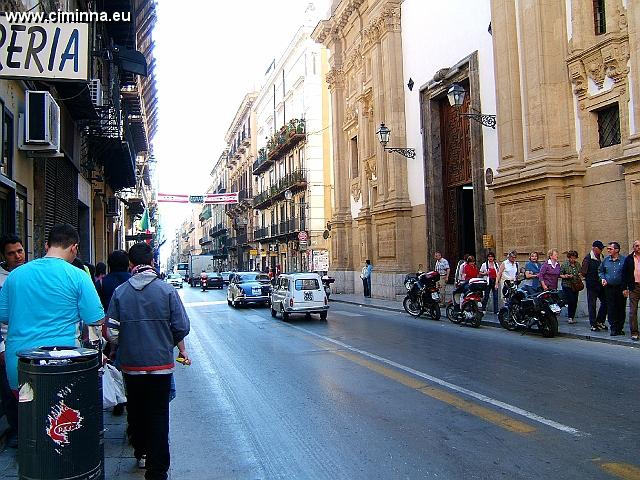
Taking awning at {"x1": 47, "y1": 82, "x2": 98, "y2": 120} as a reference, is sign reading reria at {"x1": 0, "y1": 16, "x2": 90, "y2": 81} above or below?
below

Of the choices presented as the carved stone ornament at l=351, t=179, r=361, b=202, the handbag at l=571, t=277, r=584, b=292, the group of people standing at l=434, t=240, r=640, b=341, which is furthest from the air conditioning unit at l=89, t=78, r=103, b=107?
the carved stone ornament at l=351, t=179, r=361, b=202

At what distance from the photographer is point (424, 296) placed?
1761 cm

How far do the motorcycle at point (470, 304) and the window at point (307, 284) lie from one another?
14.7 feet

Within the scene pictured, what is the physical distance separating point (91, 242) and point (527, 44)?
15.8 meters

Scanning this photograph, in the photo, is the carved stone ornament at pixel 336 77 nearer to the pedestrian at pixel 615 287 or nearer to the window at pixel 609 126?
the window at pixel 609 126

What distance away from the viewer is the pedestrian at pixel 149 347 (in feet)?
14.5

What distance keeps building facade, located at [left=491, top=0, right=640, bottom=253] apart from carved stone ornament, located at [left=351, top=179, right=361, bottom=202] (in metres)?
14.1

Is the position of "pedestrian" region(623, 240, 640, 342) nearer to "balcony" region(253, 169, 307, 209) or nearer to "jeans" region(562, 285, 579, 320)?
"jeans" region(562, 285, 579, 320)

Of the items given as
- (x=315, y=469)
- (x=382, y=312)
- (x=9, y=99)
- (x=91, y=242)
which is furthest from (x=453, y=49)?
(x=315, y=469)

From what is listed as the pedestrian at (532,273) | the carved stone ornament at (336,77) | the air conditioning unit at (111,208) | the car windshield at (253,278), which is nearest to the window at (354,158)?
the carved stone ornament at (336,77)

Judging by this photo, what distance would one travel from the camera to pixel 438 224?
2377 cm

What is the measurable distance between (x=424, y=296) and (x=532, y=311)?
513cm

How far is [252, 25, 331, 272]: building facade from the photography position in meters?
44.8

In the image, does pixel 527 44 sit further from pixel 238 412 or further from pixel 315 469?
pixel 315 469
